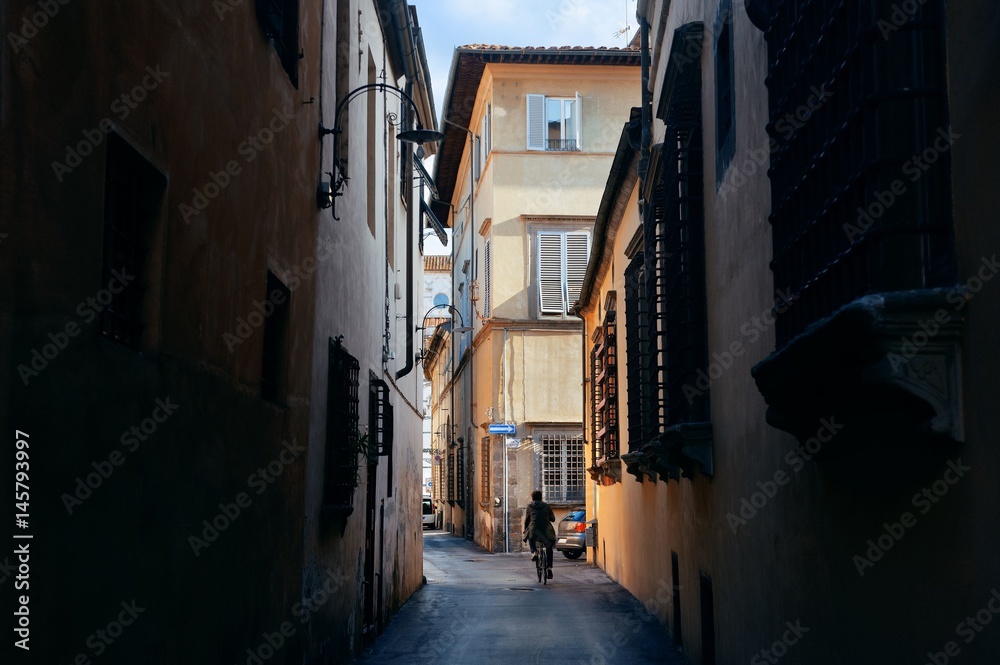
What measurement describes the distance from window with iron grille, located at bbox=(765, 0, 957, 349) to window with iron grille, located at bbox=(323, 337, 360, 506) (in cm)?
574

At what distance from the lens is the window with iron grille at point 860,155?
4.19 meters

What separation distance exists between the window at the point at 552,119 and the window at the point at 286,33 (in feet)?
75.7

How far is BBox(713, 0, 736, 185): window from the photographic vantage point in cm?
858

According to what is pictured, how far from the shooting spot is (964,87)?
13.0 feet

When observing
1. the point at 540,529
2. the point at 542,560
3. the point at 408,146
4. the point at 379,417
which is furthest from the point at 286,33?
the point at 540,529

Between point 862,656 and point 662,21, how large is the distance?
33.1 ft

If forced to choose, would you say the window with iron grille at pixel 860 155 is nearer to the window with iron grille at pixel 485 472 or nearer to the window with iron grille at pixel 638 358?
the window with iron grille at pixel 638 358

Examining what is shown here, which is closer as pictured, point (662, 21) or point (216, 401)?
point (216, 401)

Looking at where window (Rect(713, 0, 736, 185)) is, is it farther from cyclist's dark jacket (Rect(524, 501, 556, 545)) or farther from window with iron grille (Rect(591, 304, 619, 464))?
cyclist's dark jacket (Rect(524, 501, 556, 545))

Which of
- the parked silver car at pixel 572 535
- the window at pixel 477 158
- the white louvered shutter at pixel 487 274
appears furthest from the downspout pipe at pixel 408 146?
the window at pixel 477 158

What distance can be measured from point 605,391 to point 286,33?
13667 mm

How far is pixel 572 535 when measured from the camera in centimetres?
2880

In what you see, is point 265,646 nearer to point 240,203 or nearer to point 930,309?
point 240,203

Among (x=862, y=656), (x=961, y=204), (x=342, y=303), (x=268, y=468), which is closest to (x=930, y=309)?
(x=961, y=204)
